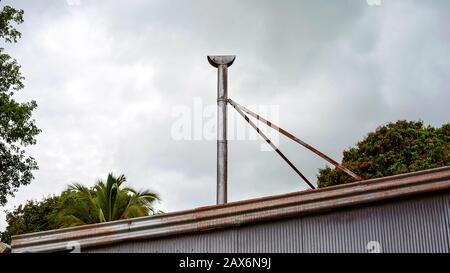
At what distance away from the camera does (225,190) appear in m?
8.91

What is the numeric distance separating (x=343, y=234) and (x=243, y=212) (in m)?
1.18

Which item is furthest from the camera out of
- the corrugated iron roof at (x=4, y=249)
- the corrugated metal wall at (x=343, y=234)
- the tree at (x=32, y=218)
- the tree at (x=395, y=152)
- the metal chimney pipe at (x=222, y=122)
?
the tree at (x=32, y=218)

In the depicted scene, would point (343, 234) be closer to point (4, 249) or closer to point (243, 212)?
point (243, 212)

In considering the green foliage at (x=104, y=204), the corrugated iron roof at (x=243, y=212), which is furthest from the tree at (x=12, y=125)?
the corrugated iron roof at (x=243, y=212)

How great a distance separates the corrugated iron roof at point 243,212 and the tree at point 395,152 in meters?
25.5

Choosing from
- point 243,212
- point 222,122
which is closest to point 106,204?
point 222,122

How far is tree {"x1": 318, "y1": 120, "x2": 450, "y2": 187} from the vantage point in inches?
1197

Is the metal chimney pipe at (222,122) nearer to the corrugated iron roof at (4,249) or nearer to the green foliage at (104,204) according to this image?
the corrugated iron roof at (4,249)

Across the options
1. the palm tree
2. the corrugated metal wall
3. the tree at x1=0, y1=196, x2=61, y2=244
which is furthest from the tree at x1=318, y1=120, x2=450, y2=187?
the corrugated metal wall

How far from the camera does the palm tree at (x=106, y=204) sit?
2312cm

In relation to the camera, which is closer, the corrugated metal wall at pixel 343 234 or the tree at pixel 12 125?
the corrugated metal wall at pixel 343 234

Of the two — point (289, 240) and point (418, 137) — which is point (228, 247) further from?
point (418, 137)
